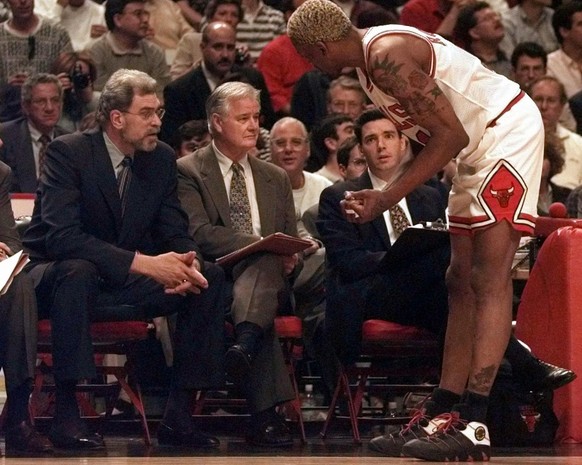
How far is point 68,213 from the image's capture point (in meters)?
5.65

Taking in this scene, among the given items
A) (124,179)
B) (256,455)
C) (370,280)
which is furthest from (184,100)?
(256,455)

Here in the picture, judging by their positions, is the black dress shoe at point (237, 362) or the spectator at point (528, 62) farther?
the spectator at point (528, 62)

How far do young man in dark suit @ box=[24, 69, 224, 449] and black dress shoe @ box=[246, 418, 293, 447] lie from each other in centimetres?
20

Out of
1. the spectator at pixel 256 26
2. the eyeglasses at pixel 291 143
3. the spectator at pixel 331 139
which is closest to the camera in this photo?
the eyeglasses at pixel 291 143

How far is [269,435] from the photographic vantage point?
18.6ft

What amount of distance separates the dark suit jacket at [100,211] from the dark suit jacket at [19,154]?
6.23 ft

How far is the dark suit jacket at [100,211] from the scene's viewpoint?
5617mm

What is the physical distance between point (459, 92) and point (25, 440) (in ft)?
6.92

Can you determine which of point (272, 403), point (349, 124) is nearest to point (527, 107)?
point (272, 403)

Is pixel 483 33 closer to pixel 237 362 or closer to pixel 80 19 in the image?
pixel 80 19

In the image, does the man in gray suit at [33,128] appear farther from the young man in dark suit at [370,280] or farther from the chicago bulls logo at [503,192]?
the chicago bulls logo at [503,192]

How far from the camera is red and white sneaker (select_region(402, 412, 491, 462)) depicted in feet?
15.2

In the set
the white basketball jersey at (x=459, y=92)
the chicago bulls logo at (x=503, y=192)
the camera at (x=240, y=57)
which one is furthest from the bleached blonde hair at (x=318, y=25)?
the camera at (x=240, y=57)

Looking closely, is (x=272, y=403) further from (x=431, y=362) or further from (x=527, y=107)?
(x=527, y=107)
